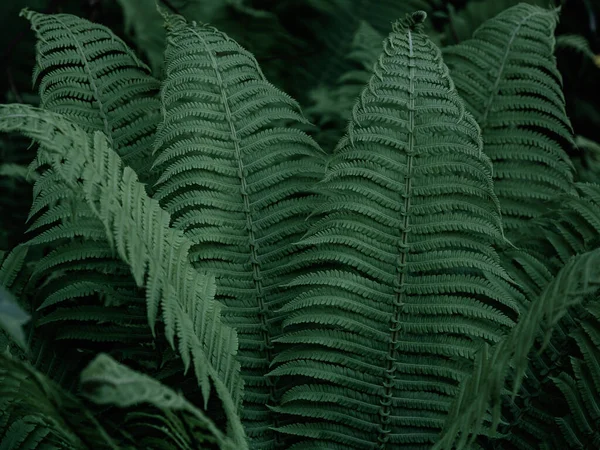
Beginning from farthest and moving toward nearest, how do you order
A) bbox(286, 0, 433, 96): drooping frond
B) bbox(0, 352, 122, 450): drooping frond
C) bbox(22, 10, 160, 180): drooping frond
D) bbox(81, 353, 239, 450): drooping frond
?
bbox(286, 0, 433, 96): drooping frond → bbox(22, 10, 160, 180): drooping frond → bbox(0, 352, 122, 450): drooping frond → bbox(81, 353, 239, 450): drooping frond

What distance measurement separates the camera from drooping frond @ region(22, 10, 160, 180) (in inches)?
57.7

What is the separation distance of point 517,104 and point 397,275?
1.89 feet

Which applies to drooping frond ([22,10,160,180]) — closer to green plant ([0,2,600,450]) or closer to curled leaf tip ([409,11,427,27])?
green plant ([0,2,600,450])

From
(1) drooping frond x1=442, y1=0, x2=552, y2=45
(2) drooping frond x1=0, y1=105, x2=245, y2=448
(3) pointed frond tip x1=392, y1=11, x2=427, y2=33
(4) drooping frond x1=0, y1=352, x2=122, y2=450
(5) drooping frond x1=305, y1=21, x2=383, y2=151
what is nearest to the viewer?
(4) drooping frond x1=0, y1=352, x2=122, y2=450

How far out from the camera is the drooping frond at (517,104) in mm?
1558

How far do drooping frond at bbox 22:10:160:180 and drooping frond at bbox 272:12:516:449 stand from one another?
46 centimetres

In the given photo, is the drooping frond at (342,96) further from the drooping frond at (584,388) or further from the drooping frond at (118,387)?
the drooping frond at (118,387)

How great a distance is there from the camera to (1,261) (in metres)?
1.40

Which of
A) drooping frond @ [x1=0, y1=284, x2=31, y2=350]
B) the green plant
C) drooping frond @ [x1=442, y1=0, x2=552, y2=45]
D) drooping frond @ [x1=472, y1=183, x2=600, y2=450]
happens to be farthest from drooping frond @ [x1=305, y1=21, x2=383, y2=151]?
drooping frond @ [x1=0, y1=284, x2=31, y2=350]

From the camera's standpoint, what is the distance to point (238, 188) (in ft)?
4.66

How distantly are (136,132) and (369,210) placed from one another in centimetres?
56

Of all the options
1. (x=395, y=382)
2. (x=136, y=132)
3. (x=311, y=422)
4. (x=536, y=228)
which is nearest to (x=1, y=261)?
(x=136, y=132)

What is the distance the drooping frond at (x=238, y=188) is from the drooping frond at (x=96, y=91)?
0.07 metres

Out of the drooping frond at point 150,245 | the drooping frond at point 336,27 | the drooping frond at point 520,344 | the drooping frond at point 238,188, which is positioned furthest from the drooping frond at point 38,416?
the drooping frond at point 336,27
